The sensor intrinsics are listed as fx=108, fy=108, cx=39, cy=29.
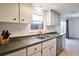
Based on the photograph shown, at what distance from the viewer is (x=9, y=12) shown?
1.92 meters

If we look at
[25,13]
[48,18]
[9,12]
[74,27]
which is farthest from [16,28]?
[74,27]

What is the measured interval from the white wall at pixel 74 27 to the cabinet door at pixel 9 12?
8.36 meters

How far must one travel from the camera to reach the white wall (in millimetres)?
9631

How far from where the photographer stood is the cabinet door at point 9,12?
5.75ft

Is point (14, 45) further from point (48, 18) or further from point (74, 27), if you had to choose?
point (74, 27)

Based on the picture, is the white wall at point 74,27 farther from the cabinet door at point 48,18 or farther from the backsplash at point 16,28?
the backsplash at point 16,28

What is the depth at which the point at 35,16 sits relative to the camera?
3.99 meters

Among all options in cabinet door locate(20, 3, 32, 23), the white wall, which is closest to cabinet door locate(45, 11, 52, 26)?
cabinet door locate(20, 3, 32, 23)

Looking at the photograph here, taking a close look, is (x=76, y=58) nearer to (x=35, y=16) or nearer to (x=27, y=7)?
(x=27, y=7)

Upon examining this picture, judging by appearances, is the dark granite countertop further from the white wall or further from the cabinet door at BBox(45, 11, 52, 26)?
the white wall

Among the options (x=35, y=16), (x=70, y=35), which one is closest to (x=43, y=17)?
(x=35, y=16)

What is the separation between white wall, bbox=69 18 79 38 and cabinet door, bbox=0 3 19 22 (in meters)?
8.36

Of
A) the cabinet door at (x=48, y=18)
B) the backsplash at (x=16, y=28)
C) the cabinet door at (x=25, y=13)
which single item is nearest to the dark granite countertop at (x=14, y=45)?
the backsplash at (x=16, y=28)

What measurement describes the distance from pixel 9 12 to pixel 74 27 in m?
8.69
